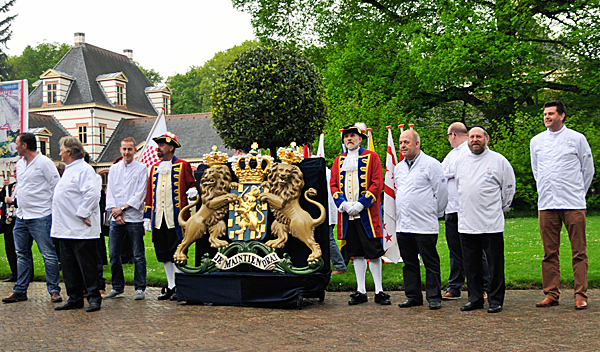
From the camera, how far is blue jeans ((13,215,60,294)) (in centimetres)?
777

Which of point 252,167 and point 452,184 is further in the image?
point 452,184

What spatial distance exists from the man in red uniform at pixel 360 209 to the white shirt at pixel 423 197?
1.20 feet

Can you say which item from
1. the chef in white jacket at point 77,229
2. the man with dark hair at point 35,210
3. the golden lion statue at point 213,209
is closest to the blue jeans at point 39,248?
the man with dark hair at point 35,210

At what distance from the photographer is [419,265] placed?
708 centimetres

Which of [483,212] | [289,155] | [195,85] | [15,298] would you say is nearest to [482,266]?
[483,212]

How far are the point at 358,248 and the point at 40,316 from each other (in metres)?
3.74

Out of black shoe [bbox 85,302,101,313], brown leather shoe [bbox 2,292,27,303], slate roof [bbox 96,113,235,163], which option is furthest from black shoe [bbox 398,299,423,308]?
slate roof [bbox 96,113,235,163]

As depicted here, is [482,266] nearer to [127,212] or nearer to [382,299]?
[382,299]

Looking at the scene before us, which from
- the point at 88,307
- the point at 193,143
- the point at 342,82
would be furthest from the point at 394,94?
the point at 88,307

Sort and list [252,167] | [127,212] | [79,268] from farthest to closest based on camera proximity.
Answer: [127,212] < [252,167] < [79,268]

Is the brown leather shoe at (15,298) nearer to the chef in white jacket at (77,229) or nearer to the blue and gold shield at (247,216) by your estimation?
the chef in white jacket at (77,229)

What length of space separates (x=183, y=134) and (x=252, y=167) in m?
32.8

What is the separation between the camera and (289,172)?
7.25 meters

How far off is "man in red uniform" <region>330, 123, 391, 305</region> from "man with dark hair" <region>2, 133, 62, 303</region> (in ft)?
12.2
